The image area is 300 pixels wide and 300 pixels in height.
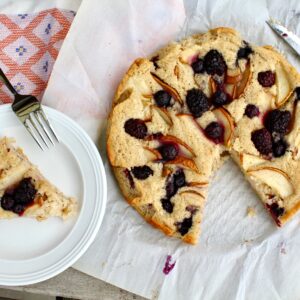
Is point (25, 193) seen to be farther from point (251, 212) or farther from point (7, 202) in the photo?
point (251, 212)

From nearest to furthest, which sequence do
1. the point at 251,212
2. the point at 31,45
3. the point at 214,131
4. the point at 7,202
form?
1. the point at 7,202
2. the point at 214,131
3. the point at 251,212
4. the point at 31,45

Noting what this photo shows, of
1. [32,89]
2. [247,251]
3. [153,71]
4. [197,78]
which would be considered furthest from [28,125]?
[247,251]

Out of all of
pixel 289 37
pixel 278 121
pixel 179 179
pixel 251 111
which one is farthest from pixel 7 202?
pixel 289 37

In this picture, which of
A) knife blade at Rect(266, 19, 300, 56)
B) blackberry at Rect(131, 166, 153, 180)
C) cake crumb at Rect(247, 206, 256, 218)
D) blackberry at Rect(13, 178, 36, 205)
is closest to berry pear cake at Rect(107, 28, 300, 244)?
blackberry at Rect(131, 166, 153, 180)

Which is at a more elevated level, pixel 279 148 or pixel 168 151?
pixel 279 148

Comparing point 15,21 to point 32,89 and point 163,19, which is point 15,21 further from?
point 163,19

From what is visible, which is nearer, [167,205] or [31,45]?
[167,205]
